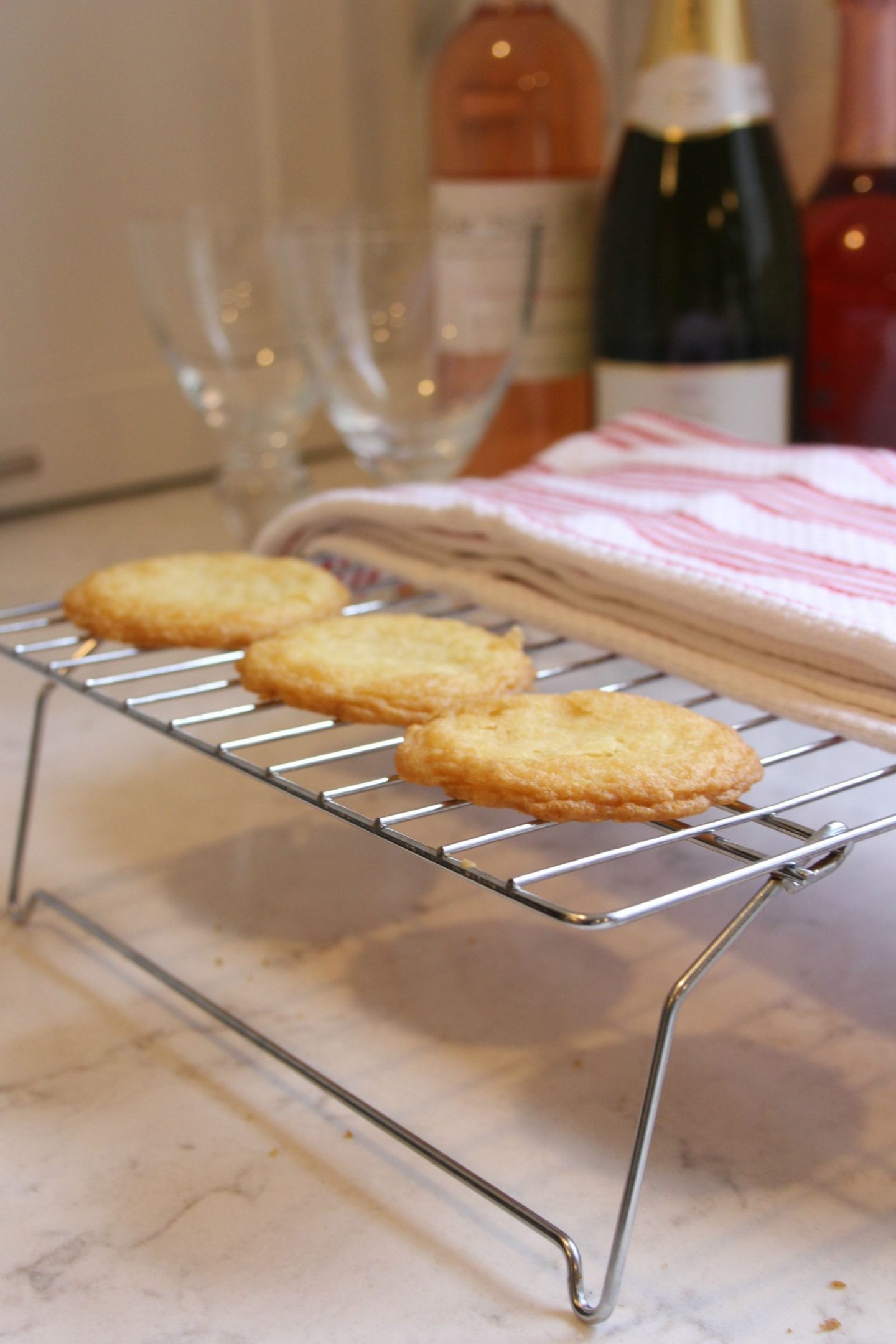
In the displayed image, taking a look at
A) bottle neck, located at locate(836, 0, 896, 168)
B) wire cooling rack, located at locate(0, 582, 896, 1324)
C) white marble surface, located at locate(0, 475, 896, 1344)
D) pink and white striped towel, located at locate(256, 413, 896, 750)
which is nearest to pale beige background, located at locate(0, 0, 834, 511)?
bottle neck, located at locate(836, 0, 896, 168)

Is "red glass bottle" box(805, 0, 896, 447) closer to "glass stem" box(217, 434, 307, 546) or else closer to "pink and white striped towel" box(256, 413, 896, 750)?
"pink and white striped towel" box(256, 413, 896, 750)

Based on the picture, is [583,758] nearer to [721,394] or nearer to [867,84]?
[721,394]

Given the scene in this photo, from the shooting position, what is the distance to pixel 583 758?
46cm

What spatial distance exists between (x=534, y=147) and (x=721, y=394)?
0.28 m

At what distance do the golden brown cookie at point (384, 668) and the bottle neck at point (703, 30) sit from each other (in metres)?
0.62

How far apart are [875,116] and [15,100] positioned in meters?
0.71

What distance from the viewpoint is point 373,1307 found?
41cm

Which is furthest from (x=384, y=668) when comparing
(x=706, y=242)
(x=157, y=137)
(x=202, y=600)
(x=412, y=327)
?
(x=157, y=137)

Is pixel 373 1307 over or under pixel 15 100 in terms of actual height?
under

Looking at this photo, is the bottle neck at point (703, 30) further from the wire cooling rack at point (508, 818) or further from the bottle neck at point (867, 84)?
the wire cooling rack at point (508, 818)

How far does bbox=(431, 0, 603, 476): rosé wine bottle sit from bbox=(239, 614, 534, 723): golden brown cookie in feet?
1.89

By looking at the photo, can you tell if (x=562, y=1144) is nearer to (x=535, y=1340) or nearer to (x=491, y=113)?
(x=535, y=1340)

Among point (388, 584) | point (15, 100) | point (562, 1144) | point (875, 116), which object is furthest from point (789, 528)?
point (15, 100)

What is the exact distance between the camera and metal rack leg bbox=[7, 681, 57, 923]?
2.18ft
